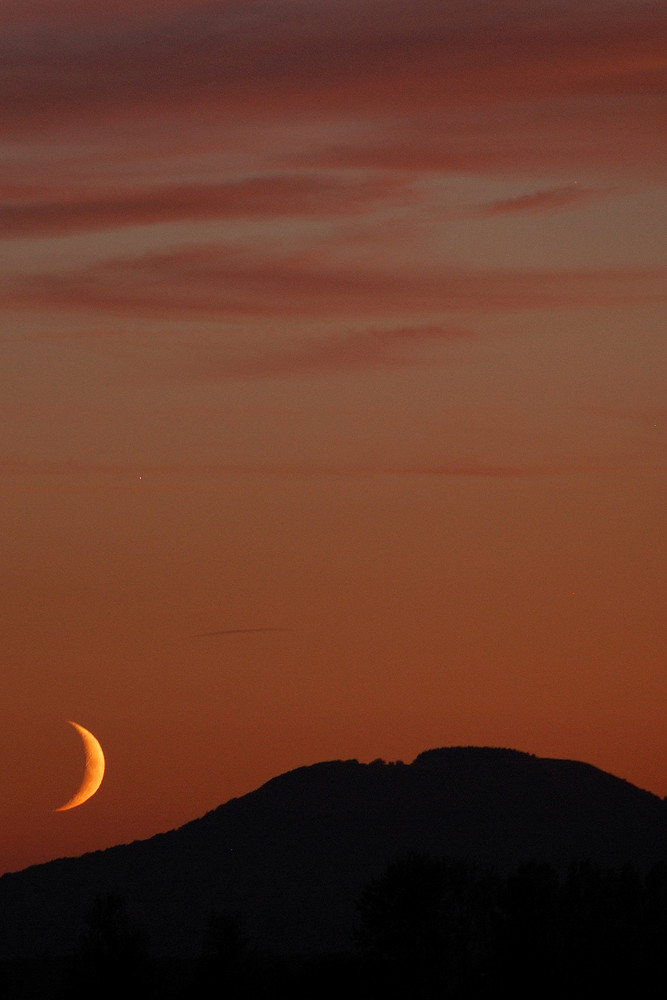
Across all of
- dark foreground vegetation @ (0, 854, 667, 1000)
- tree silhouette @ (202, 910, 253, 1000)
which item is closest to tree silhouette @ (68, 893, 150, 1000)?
dark foreground vegetation @ (0, 854, 667, 1000)

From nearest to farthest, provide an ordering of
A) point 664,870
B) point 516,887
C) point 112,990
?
point 112,990, point 516,887, point 664,870

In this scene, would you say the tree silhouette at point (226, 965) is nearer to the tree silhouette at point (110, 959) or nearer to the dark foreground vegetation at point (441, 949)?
the dark foreground vegetation at point (441, 949)

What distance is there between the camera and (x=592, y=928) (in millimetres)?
121062

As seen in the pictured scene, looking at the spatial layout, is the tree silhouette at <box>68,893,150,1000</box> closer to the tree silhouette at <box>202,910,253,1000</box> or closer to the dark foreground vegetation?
the dark foreground vegetation

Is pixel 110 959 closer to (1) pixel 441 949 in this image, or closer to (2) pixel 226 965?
(2) pixel 226 965

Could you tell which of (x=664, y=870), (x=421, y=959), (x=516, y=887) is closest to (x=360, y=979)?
(x=421, y=959)

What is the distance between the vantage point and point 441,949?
4710 inches

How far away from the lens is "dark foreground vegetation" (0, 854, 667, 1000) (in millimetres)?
103625

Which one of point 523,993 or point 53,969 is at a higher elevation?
point 53,969

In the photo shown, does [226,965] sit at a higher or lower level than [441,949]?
lower

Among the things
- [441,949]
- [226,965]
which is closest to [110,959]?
[226,965]

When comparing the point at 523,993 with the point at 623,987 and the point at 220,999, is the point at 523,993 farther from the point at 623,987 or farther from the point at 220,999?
the point at 220,999

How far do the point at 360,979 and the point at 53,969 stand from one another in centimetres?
9029

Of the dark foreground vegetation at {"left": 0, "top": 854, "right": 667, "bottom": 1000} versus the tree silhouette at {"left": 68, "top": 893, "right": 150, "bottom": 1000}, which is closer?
the tree silhouette at {"left": 68, "top": 893, "right": 150, "bottom": 1000}
